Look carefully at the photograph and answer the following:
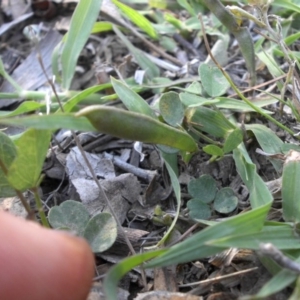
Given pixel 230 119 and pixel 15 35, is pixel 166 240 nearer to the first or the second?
pixel 230 119

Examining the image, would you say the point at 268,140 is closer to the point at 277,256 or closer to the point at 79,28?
the point at 277,256

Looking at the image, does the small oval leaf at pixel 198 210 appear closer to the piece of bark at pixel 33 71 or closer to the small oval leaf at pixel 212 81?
the small oval leaf at pixel 212 81

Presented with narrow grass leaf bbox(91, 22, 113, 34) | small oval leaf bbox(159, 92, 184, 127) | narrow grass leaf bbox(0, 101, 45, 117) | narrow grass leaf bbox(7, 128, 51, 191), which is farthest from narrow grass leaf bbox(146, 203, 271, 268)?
narrow grass leaf bbox(91, 22, 113, 34)

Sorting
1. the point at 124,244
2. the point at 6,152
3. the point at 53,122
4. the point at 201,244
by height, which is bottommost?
the point at 124,244

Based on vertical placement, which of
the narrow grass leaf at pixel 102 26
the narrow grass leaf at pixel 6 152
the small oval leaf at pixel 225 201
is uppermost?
the narrow grass leaf at pixel 6 152

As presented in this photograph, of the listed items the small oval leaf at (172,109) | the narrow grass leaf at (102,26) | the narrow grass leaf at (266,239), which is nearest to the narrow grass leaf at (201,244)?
the narrow grass leaf at (266,239)

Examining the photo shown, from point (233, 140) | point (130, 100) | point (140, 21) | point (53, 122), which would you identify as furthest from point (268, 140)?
point (140, 21)

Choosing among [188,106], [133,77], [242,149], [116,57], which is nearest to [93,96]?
[133,77]

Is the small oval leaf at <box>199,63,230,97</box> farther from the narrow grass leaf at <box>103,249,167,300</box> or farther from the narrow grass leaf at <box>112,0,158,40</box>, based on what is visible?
the narrow grass leaf at <box>103,249,167,300</box>
